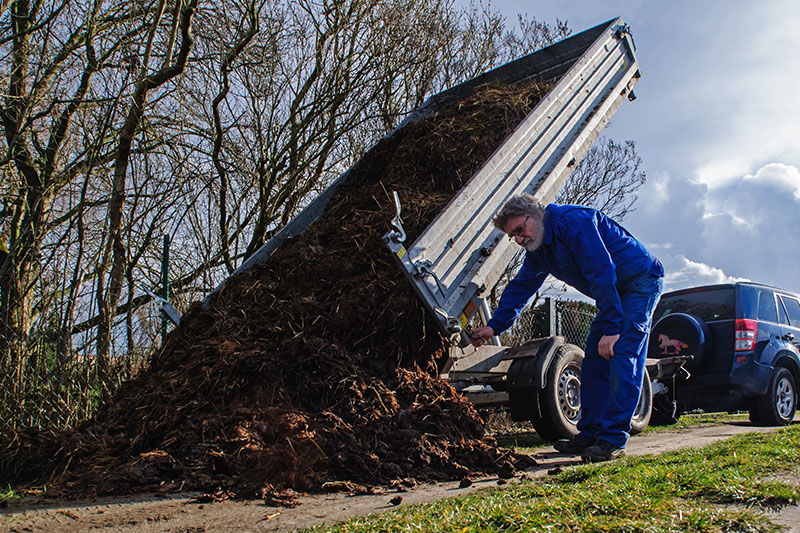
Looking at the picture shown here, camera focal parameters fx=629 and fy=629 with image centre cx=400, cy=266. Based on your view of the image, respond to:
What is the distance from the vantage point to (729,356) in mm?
7078

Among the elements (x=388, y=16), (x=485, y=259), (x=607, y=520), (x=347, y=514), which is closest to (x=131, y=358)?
(x=485, y=259)

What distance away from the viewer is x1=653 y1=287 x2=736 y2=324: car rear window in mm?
7316

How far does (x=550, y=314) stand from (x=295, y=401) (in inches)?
199

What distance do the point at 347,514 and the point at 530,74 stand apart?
205 inches

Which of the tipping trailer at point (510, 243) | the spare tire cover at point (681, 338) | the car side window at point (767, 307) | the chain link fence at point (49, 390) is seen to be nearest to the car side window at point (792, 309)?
the car side window at point (767, 307)

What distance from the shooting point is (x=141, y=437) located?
11.0 ft

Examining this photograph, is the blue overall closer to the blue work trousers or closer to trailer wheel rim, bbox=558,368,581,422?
the blue work trousers

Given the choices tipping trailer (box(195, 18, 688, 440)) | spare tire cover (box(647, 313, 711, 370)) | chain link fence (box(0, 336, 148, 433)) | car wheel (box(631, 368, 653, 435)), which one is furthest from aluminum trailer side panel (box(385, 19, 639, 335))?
chain link fence (box(0, 336, 148, 433))

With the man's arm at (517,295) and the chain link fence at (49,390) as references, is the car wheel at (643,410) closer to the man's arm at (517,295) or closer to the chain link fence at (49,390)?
the man's arm at (517,295)

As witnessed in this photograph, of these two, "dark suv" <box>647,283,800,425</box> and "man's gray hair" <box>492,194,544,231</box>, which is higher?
"man's gray hair" <box>492,194,544,231</box>

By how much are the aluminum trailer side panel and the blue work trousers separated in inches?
34.5

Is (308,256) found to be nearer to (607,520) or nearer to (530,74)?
(607,520)

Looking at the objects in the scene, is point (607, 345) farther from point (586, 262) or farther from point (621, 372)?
point (586, 262)

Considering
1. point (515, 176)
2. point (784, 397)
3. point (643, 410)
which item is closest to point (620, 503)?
point (515, 176)
